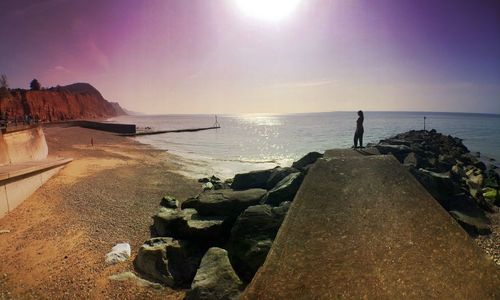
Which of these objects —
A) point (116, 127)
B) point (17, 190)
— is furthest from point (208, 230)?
point (116, 127)

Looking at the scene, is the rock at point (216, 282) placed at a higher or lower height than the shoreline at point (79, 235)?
higher

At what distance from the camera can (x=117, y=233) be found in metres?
7.70

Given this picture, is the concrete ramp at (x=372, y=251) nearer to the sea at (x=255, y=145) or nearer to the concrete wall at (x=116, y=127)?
the sea at (x=255, y=145)

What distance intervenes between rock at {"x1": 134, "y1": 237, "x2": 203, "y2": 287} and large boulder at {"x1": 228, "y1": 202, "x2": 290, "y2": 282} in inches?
42.4

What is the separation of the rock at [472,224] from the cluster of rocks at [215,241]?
452 centimetres

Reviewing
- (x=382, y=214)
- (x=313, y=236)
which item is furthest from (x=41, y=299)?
(x=382, y=214)

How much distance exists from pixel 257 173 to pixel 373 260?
6.70 m

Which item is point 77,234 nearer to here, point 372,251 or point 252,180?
point 252,180

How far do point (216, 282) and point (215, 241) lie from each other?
1524mm

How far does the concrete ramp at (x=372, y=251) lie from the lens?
8.32 feet

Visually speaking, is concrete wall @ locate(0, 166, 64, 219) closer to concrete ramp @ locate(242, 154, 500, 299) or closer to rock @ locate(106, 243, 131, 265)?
rock @ locate(106, 243, 131, 265)

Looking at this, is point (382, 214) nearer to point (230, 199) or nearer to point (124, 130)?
point (230, 199)

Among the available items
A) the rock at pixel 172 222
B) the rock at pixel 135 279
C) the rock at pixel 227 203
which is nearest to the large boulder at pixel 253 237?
the rock at pixel 227 203

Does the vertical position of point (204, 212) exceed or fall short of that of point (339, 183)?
it falls short
